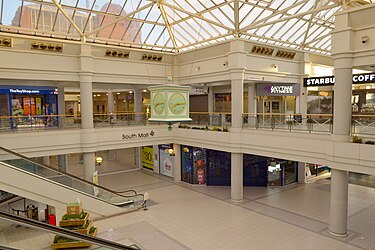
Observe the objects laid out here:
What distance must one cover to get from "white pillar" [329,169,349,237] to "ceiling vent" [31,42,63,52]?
13.9m

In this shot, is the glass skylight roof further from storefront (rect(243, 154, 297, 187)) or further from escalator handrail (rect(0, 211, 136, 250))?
escalator handrail (rect(0, 211, 136, 250))

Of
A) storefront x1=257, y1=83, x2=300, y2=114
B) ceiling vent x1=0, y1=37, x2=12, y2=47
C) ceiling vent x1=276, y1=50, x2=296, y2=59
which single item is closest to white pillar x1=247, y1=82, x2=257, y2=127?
storefront x1=257, y1=83, x2=300, y2=114

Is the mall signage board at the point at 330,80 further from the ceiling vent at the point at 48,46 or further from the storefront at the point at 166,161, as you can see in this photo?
the ceiling vent at the point at 48,46

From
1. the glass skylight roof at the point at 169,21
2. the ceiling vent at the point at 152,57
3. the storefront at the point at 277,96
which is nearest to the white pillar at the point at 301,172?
the storefront at the point at 277,96

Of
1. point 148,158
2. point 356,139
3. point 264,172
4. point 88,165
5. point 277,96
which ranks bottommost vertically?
point 264,172

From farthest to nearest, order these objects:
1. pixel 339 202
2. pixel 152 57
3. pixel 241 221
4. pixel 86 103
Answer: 1. pixel 152 57
2. pixel 86 103
3. pixel 241 221
4. pixel 339 202

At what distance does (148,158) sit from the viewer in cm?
2288

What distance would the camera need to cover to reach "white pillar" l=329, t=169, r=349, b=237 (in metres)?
11.0

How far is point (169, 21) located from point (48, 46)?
7.65m

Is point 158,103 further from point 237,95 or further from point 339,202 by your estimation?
point 339,202

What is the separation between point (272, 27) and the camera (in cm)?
1806

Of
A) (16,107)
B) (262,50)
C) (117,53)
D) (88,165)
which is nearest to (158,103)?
(88,165)

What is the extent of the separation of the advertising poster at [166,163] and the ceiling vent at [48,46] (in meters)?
9.71

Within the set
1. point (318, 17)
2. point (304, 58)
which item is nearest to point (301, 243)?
point (304, 58)
